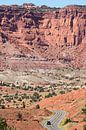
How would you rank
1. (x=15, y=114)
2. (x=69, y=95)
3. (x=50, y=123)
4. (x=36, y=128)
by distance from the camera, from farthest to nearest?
1. (x=69, y=95)
2. (x=15, y=114)
3. (x=50, y=123)
4. (x=36, y=128)

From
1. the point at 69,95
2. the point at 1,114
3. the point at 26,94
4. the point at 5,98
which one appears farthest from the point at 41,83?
the point at 1,114

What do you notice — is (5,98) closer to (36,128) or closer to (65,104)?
(65,104)

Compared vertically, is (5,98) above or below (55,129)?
below

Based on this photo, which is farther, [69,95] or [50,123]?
[69,95]

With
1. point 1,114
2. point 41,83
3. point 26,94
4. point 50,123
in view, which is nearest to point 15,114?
point 1,114

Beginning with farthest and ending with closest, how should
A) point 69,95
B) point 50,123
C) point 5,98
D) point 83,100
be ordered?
point 5,98 < point 69,95 < point 83,100 < point 50,123

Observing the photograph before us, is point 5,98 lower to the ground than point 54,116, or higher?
lower

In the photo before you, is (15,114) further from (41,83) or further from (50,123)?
(41,83)

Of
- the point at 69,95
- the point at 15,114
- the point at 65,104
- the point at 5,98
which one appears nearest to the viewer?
the point at 15,114

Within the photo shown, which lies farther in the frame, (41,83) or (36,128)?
(41,83)
